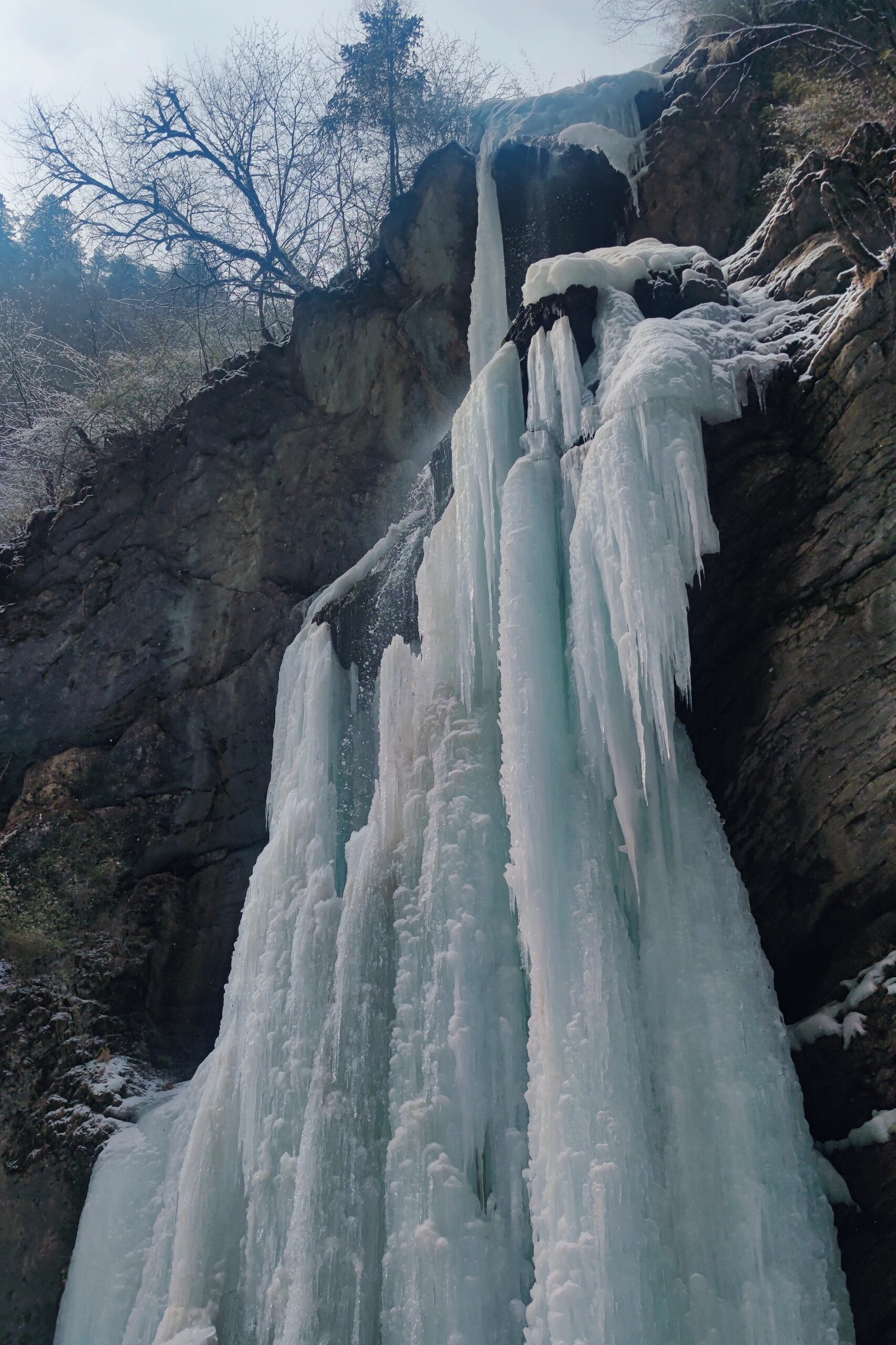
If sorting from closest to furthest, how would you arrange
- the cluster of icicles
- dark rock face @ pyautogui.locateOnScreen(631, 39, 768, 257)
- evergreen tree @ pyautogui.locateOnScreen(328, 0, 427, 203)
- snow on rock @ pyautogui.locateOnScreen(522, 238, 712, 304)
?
the cluster of icicles
snow on rock @ pyautogui.locateOnScreen(522, 238, 712, 304)
dark rock face @ pyautogui.locateOnScreen(631, 39, 768, 257)
evergreen tree @ pyautogui.locateOnScreen(328, 0, 427, 203)

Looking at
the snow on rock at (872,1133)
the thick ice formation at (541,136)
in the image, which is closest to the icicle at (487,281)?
the thick ice formation at (541,136)

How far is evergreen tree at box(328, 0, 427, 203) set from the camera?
468 inches

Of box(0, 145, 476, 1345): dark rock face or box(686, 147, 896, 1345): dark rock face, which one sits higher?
box(0, 145, 476, 1345): dark rock face

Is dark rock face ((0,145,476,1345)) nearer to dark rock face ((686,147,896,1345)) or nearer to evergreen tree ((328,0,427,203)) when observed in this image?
evergreen tree ((328,0,427,203))

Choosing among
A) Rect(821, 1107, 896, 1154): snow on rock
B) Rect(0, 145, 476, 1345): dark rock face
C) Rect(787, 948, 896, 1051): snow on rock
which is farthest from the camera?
Rect(0, 145, 476, 1345): dark rock face

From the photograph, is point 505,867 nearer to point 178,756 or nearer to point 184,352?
point 178,756

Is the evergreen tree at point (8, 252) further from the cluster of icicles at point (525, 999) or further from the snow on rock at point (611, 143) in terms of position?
the cluster of icicles at point (525, 999)

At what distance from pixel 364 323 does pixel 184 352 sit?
4.25 meters

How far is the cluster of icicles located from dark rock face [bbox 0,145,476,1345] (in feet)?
5.64

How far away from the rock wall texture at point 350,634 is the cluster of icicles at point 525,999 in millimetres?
394

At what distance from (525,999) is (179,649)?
19.0ft

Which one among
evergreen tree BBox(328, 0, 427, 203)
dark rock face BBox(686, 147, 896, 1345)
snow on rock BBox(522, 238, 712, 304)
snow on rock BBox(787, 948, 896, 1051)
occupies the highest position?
evergreen tree BBox(328, 0, 427, 203)

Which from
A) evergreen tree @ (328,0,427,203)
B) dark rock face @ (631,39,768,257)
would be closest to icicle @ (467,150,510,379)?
dark rock face @ (631,39,768,257)

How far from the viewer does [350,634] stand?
22.5ft
